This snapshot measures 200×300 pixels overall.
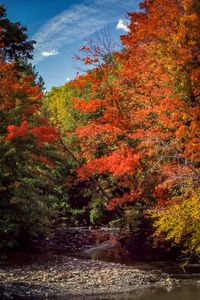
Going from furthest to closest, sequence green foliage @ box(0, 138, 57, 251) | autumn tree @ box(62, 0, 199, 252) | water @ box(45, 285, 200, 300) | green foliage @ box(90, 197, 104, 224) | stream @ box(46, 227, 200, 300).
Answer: green foliage @ box(90, 197, 104, 224)
autumn tree @ box(62, 0, 199, 252)
green foliage @ box(0, 138, 57, 251)
stream @ box(46, 227, 200, 300)
water @ box(45, 285, 200, 300)

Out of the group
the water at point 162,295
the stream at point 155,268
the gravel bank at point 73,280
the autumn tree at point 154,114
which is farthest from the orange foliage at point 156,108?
the water at point 162,295

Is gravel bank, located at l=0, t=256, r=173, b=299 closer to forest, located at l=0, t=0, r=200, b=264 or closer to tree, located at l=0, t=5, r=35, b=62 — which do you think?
forest, located at l=0, t=0, r=200, b=264

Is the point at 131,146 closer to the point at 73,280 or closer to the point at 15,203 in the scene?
the point at 15,203

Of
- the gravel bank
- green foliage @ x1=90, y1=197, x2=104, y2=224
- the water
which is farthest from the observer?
green foliage @ x1=90, y1=197, x2=104, y2=224

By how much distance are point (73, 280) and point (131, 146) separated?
12.2m

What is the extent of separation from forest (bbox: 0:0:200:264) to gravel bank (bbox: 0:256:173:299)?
208 cm

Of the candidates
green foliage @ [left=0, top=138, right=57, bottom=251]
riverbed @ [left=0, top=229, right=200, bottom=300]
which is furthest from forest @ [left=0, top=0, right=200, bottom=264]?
riverbed @ [left=0, top=229, right=200, bottom=300]

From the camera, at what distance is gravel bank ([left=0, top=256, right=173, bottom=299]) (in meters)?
15.6

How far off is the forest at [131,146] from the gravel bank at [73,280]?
2075 millimetres

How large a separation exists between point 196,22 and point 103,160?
10.1 meters

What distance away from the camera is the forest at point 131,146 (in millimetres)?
21141

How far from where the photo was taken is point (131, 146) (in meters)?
27.7

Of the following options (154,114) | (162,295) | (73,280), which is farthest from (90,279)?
(154,114)

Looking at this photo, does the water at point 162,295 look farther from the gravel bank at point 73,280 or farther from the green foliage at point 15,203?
the green foliage at point 15,203
